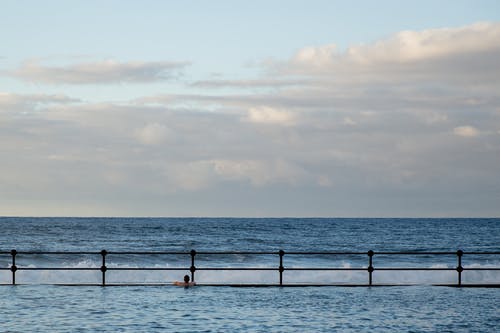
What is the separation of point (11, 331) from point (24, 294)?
657 cm

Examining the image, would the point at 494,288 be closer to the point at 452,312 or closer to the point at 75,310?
the point at 452,312

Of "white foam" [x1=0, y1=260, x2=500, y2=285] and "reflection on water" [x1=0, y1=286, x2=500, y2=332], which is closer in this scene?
"reflection on water" [x1=0, y1=286, x2=500, y2=332]

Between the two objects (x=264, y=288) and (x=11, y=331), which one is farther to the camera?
(x=264, y=288)

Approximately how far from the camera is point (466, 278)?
38.6m

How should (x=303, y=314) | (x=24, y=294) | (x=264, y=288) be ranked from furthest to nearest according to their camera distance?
(x=264, y=288), (x=24, y=294), (x=303, y=314)

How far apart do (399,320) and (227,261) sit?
36001mm

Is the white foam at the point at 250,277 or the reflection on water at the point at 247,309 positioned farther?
the white foam at the point at 250,277

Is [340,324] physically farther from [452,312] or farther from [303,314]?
[452,312]

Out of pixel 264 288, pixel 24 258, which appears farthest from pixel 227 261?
pixel 264 288

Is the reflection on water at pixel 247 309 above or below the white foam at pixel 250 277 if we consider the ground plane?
above

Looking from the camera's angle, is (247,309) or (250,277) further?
(250,277)

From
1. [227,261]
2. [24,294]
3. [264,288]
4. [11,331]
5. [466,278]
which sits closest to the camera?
[11,331]

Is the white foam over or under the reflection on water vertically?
under

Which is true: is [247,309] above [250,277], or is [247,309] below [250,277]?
above
